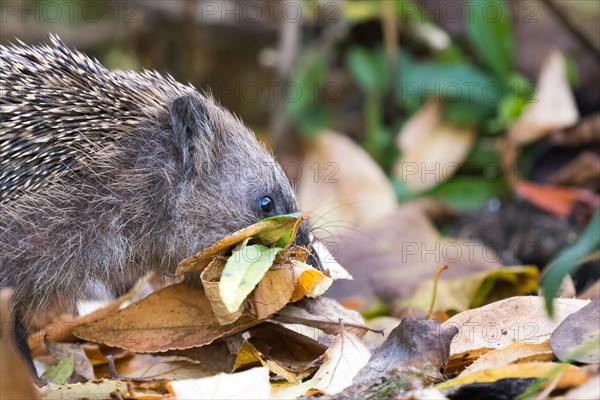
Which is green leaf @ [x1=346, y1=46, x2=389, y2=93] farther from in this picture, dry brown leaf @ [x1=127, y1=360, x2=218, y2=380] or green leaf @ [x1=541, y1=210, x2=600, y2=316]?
green leaf @ [x1=541, y1=210, x2=600, y2=316]

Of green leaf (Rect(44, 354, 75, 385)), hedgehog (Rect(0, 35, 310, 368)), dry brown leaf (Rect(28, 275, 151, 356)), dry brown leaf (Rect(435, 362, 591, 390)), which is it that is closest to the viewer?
dry brown leaf (Rect(435, 362, 591, 390))

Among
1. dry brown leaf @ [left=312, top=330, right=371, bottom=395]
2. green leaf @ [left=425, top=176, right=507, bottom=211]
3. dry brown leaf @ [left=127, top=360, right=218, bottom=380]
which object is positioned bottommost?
green leaf @ [left=425, top=176, right=507, bottom=211]

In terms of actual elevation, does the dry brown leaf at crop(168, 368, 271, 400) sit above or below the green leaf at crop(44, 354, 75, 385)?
above

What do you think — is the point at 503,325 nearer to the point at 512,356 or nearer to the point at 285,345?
the point at 512,356

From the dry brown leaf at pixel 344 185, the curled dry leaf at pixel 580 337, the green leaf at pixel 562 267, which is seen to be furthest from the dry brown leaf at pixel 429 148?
the green leaf at pixel 562 267

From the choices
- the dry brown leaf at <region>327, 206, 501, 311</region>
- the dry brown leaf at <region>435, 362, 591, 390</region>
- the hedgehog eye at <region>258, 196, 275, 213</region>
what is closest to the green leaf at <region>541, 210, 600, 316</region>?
the dry brown leaf at <region>435, 362, 591, 390</region>

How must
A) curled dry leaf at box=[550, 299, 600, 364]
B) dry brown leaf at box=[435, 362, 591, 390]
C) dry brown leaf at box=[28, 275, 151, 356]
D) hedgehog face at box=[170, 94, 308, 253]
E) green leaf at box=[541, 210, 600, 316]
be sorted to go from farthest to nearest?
1. hedgehog face at box=[170, 94, 308, 253]
2. dry brown leaf at box=[28, 275, 151, 356]
3. curled dry leaf at box=[550, 299, 600, 364]
4. dry brown leaf at box=[435, 362, 591, 390]
5. green leaf at box=[541, 210, 600, 316]

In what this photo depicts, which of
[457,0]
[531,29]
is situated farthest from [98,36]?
[531,29]
